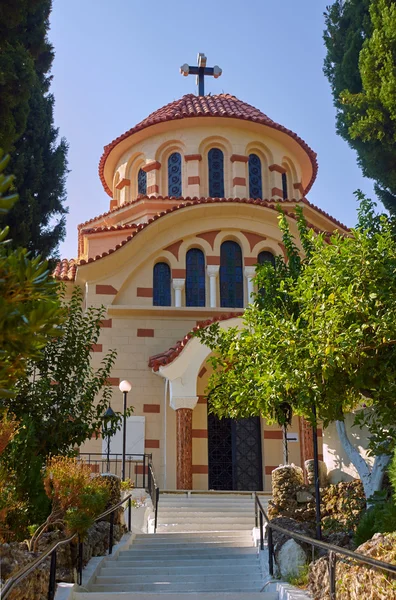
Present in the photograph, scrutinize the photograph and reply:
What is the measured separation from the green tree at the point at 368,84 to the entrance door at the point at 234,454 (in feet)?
26.4

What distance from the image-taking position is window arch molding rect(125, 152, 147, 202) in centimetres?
2442

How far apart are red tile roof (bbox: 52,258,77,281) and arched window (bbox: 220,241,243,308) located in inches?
167

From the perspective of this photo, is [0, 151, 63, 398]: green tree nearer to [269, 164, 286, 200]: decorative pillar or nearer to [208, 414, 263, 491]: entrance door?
[208, 414, 263, 491]: entrance door

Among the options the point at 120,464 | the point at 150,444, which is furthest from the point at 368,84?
the point at 120,464

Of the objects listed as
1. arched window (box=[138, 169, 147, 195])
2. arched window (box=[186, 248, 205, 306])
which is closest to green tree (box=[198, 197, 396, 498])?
arched window (box=[186, 248, 205, 306])

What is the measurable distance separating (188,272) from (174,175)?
17.4 feet

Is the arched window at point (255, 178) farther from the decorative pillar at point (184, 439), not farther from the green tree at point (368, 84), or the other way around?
the green tree at point (368, 84)

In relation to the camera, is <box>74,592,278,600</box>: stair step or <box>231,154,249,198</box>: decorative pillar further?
<box>231,154,249,198</box>: decorative pillar

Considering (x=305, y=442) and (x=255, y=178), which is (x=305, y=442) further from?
(x=255, y=178)

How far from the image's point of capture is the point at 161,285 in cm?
1950

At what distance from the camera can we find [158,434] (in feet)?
58.6

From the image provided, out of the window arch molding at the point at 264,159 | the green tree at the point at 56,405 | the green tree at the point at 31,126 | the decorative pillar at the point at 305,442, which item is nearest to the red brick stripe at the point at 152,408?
the decorative pillar at the point at 305,442

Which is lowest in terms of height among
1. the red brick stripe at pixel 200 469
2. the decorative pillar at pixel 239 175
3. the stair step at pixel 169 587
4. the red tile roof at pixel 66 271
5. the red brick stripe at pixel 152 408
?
the stair step at pixel 169 587

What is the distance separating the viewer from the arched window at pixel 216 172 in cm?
2306
